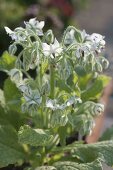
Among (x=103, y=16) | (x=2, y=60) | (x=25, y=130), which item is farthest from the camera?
(x=103, y=16)

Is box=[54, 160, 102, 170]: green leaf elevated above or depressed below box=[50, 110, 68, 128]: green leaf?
below

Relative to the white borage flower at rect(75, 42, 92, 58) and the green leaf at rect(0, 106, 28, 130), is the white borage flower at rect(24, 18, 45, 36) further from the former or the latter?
the green leaf at rect(0, 106, 28, 130)

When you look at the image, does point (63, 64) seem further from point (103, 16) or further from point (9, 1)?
point (103, 16)

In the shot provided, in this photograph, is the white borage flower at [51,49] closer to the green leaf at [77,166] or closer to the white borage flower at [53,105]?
the white borage flower at [53,105]

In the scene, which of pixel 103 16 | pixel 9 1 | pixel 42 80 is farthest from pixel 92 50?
pixel 103 16

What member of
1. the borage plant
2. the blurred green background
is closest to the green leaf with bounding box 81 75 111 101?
the borage plant

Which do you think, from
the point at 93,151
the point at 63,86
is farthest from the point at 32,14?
the point at 93,151
